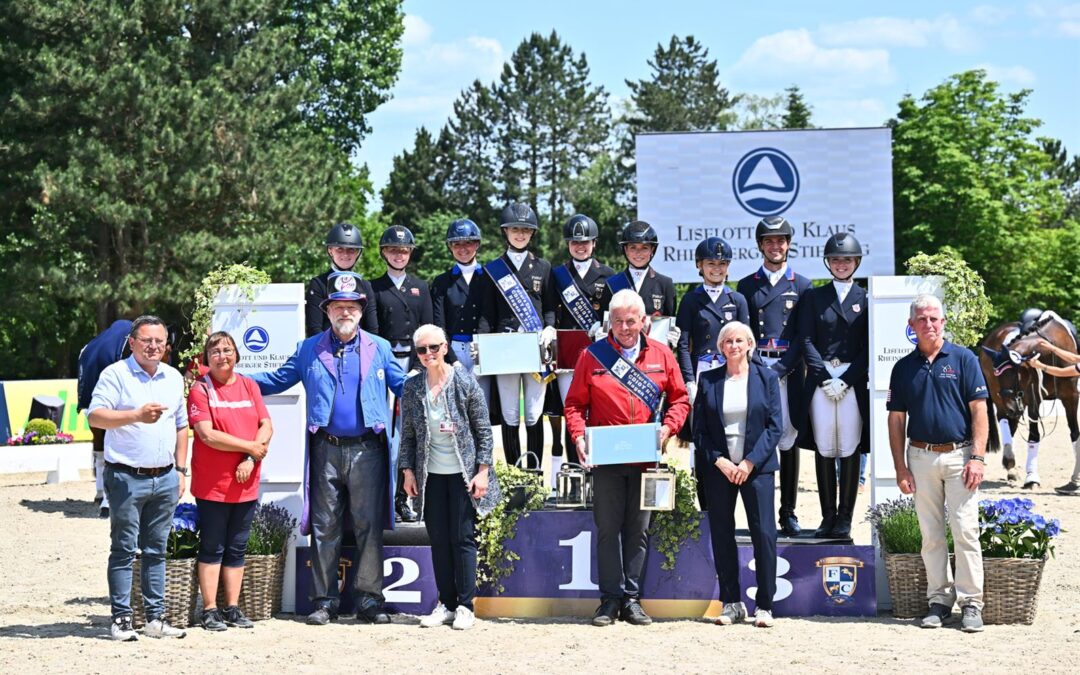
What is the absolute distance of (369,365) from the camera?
7434 mm

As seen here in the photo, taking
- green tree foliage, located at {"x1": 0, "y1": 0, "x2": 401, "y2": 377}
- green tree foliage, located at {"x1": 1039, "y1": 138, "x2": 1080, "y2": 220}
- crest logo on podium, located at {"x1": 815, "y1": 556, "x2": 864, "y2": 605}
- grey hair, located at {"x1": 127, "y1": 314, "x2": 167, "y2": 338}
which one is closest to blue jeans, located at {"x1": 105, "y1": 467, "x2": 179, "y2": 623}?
grey hair, located at {"x1": 127, "y1": 314, "x2": 167, "y2": 338}

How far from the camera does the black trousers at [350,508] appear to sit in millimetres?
7391

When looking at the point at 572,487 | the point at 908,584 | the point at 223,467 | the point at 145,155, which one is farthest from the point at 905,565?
the point at 145,155

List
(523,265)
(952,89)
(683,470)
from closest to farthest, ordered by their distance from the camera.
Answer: (683,470)
(523,265)
(952,89)

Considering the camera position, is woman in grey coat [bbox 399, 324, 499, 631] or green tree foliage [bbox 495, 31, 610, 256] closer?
woman in grey coat [bbox 399, 324, 499, 631]

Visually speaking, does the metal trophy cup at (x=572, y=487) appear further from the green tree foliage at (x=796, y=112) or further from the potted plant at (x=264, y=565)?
the green tree foliage at (x=796, y=112)

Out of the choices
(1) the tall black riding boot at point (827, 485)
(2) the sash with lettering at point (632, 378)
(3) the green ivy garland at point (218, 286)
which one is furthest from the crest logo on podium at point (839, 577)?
(3) the green ivy garland at point (218, 286)

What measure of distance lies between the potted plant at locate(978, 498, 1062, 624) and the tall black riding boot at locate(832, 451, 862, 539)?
3.04 ft

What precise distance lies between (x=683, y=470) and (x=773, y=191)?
1244 cm

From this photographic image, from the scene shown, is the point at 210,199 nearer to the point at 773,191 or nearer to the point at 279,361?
the point at 773,191

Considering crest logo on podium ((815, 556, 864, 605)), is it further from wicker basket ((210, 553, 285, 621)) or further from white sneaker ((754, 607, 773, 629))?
wicker basket ((210, 553, 285, 621))

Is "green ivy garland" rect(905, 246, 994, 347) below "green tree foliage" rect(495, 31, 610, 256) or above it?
below

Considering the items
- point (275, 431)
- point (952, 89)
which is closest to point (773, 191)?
point (275, 431)

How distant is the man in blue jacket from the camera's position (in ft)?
24.2
